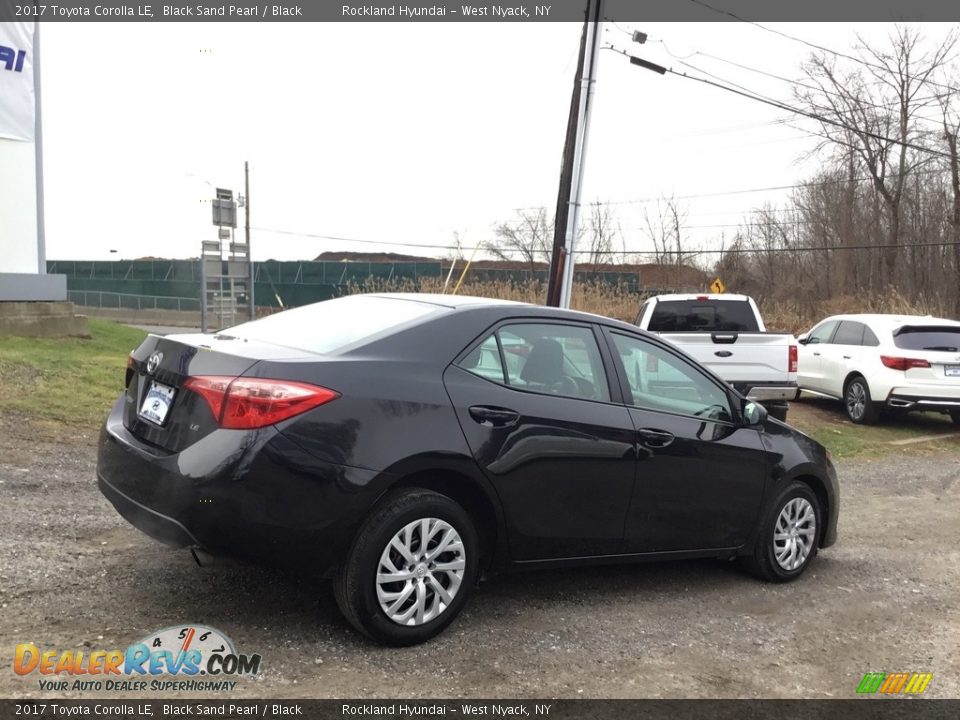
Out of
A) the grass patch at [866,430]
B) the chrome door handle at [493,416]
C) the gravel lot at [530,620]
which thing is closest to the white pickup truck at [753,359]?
the grass patch at [866,430]

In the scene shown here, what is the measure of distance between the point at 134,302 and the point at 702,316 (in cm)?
4595

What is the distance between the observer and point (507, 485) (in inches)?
163

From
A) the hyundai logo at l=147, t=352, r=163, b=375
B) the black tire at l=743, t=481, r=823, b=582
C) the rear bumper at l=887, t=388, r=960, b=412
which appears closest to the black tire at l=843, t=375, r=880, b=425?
the rear bumper at l=887, t=388, r=960, b=412

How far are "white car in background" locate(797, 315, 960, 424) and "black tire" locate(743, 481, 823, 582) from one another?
299 inches

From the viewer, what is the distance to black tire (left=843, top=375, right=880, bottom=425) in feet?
41.8

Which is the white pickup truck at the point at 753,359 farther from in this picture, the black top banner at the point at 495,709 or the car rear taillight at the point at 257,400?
the car rear taillight at the point at 257,400

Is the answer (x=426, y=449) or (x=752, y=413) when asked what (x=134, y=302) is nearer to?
(x=752, y=413)

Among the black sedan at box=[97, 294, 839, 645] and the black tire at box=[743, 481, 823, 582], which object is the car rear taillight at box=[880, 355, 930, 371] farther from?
the black sedan at box=[97, 294, 839, 645]

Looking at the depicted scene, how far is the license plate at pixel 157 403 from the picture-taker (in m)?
3.92

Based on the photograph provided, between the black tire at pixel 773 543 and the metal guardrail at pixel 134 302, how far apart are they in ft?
157

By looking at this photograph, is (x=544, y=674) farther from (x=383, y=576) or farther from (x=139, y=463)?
(x=139, y=463)

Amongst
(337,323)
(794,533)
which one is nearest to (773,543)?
(794,533)

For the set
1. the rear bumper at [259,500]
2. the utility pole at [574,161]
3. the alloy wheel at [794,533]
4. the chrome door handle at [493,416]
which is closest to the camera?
the rear bumper at [259,500]

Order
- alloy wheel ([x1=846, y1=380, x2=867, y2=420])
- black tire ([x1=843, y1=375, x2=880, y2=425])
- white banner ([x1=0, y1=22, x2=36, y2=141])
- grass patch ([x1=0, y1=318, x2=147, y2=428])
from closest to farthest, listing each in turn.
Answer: grass patch ([x1=0, y1=318, x2=147, y2=428]) < black tire ([x1=843, y1=375, x2=880, y2=425]) < alloy wheel ([x1=846, y1=380, x2=867, y2=420]) < white banner ([x1=0, y1=22, x2=36, y2=141])
